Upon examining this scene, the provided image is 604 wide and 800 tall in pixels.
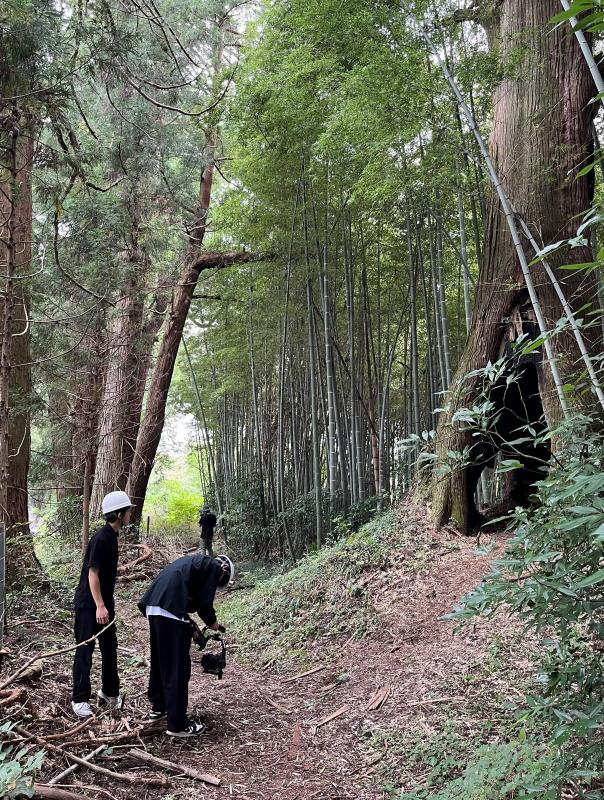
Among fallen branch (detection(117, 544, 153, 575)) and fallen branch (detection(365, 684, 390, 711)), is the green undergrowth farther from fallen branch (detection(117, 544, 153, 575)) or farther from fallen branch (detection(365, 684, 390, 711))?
fallen branch (detection(117, 544, 153, 575))

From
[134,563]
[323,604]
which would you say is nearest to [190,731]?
[323,604]

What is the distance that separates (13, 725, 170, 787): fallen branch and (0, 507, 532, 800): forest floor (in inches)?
0.9

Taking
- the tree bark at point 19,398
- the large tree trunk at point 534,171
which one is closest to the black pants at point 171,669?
the tree bark at point 19,398

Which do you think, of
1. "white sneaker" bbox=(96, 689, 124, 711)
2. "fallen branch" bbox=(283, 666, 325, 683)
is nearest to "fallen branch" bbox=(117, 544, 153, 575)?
"fallen branch" bbox=(283, 666, 325, 683)

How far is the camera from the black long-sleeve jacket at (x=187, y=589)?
341 cm

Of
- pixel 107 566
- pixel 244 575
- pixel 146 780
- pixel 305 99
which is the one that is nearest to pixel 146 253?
pixel 305 99

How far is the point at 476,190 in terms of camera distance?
18.7 feet

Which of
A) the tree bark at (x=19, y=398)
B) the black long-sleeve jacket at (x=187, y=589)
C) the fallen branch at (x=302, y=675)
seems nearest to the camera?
the black long-sleeve jacket at (x=187, y=589)

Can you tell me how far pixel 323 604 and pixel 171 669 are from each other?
2285mm

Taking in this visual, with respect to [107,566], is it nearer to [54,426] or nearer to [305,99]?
[305,99]

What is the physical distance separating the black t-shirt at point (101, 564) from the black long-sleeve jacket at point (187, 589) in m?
0.23

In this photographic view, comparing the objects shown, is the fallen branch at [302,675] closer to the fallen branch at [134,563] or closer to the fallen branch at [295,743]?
the fallen branch at [295,743]

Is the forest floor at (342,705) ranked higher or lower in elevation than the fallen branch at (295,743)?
higher

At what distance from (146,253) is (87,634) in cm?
648
